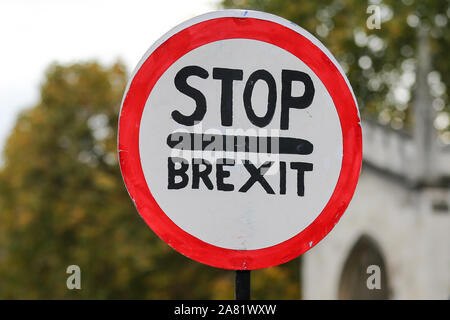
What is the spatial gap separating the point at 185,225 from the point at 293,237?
277 mm

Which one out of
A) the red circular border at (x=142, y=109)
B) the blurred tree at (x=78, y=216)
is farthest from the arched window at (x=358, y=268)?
the red circular border at (x=142, y=109)

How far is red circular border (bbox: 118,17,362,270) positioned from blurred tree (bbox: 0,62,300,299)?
52.1 feet

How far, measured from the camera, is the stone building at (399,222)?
14117mm

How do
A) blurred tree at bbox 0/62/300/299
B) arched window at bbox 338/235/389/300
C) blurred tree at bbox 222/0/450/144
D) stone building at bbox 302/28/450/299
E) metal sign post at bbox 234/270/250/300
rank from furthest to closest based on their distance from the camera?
blurred tree at bbox 0/62/300/299, blurred tree at bbox 222/0/450/144, arched window at bbox 338/235/389/300, stone building at bbox 302/28/450/299, metal sign post at bbox 234/270/250/300

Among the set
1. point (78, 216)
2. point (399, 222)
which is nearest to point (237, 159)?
point (399, 222)

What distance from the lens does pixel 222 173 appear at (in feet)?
5.79

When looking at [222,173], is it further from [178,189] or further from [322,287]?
[322,287]

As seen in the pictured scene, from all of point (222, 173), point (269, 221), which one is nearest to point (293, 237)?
point (269, 221)

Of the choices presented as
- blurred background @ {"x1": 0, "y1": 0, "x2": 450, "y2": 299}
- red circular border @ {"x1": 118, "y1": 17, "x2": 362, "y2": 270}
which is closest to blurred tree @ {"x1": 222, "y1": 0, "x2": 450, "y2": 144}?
blurred background @ {"x1": 0, "y1": 0, "x2": 450, "y2": 299}

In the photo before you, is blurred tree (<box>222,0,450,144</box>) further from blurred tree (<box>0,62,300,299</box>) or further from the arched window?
blurred tree (<box>0,62,300,299</box>)

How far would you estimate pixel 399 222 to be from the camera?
584 inches

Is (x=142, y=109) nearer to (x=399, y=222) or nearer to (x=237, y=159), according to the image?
(x=237, y=159)

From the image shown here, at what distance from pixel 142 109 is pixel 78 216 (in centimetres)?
1830

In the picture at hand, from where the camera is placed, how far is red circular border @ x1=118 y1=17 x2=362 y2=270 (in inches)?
69.4
